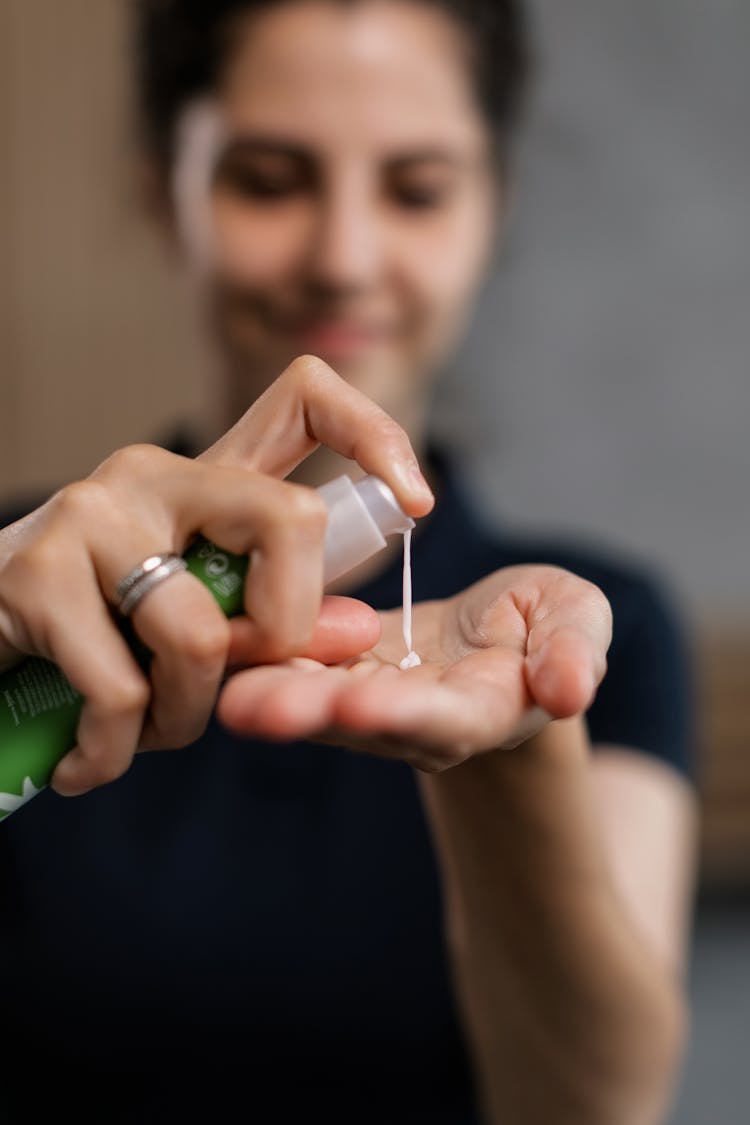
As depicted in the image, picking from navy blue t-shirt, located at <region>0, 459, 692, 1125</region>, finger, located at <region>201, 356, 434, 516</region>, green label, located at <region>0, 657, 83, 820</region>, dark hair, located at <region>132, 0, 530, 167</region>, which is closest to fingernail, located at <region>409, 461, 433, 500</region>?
finger, located at <region>201, 356, 434, 516</region>

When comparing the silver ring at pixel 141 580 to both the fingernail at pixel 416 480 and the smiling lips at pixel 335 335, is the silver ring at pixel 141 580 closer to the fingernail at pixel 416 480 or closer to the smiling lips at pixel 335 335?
the fingernail at pixel 416 480

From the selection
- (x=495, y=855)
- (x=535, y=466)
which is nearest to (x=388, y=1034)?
(x=495, y=855)

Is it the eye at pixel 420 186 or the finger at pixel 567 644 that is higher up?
the eye at pixel 420 186

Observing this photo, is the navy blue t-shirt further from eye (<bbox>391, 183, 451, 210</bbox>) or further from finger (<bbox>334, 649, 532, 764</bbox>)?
finger (<bbox>334, 649, 532, 764</bbox>)

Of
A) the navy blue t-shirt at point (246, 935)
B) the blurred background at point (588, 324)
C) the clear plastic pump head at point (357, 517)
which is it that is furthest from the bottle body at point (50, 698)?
the blurred background at point (588, 324)

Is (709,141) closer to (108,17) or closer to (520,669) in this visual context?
(108,17)
